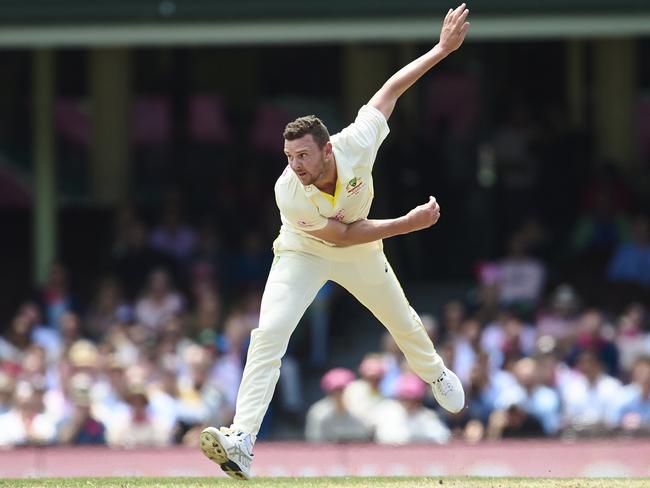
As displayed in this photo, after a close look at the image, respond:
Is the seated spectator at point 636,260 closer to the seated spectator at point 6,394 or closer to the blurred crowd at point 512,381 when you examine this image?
the blurred crowd at point 512,381

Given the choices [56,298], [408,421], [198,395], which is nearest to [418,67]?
[408,421]

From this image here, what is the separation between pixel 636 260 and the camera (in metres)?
14.1

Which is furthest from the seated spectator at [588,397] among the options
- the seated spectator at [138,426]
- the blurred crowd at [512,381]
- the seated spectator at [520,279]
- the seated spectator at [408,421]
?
the seated spectator at [138,426]

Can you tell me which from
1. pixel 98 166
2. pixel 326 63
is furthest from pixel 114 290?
pixel 326 63

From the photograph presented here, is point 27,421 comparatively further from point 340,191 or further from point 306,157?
point 306,157

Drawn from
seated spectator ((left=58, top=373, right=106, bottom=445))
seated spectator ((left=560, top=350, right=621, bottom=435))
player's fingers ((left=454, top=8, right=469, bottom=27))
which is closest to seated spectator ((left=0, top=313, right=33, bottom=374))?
seated spectator ((left=58, top=373, right=106, bottom=445))

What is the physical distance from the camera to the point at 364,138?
24.4 feet

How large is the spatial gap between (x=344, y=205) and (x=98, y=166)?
967 centimetres

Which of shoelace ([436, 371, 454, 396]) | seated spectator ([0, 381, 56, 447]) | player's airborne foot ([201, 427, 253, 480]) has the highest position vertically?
shoelace ([436, 371, 454, 396])

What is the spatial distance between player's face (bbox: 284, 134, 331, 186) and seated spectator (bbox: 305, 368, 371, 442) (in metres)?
4.56

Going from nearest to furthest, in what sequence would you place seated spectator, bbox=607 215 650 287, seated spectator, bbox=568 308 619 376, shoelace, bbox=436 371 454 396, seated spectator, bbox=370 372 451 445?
shoelace, bbox=436 371 454 396, seated spectator, bbox=370 372 451 445, seated spectator, bbox=568 308 619 376, seated spectator, bbox=607 215 650 287

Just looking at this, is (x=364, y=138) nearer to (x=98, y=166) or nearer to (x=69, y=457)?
(x=69, y=457)

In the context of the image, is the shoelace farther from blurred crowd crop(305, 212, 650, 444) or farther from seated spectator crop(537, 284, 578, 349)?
seated spectator crop(537, 284, 578, 349)

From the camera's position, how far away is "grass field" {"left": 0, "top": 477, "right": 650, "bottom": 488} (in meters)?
7.55
